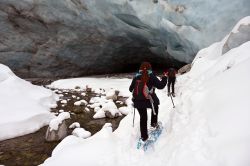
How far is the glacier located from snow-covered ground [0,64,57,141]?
20.5 ft

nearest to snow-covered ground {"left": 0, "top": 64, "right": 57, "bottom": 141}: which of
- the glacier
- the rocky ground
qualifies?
the rocky ground

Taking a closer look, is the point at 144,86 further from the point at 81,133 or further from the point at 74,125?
the point at 74,125

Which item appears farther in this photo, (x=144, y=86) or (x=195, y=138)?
(x=144, y=86)

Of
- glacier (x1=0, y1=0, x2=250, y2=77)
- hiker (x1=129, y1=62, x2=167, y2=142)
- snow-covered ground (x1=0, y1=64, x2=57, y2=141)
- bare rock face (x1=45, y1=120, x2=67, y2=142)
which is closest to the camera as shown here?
hiker (x1=129, y1=62, x2=167, y2=142)

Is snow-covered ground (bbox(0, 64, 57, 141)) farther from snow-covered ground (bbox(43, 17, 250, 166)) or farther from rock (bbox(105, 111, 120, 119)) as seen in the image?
snow-covered ground (bbox(43, 17, 250, 166))

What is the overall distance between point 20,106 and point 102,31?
9.48 meters

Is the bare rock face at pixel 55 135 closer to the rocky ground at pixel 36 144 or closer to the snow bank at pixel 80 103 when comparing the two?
the rocky ground at pixel 36 144

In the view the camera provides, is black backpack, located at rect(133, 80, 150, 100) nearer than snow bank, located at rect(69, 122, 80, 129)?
Yes

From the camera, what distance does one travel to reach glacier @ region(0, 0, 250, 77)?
1506 cm

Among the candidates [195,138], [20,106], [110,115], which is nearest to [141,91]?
[195,138]

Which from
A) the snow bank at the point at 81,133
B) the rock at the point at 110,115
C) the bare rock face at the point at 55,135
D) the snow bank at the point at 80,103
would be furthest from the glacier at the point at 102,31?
the bare rock face at the point at 55,135

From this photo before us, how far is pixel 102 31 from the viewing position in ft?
62.4

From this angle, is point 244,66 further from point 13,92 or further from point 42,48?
point 42,48

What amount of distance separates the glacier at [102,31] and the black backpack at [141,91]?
9.85 metres
